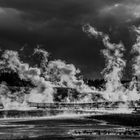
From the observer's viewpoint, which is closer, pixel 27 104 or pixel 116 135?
pixel 116 135

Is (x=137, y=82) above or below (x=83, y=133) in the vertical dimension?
above

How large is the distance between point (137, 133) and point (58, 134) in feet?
37.8

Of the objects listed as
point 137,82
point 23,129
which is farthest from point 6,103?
point 23,129

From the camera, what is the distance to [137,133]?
234 ft

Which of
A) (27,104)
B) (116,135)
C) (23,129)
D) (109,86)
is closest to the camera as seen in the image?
(116,135)

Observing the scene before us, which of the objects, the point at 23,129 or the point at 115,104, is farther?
the point at 115,104

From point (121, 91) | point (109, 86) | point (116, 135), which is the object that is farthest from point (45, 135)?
point (121, 91)

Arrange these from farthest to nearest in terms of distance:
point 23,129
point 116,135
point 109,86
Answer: point 109,86
point 23,129
point 116,135

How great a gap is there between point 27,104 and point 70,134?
12492 centimetres

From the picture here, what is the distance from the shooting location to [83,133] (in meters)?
73.1

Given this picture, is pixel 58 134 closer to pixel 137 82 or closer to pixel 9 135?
pixel 9 135

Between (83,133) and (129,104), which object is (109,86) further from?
(83,133)

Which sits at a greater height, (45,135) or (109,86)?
(109,86)

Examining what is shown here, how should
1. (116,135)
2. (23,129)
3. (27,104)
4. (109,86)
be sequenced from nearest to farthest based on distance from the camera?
(116,135) < (23,129) < (109,86) < (27,104)
